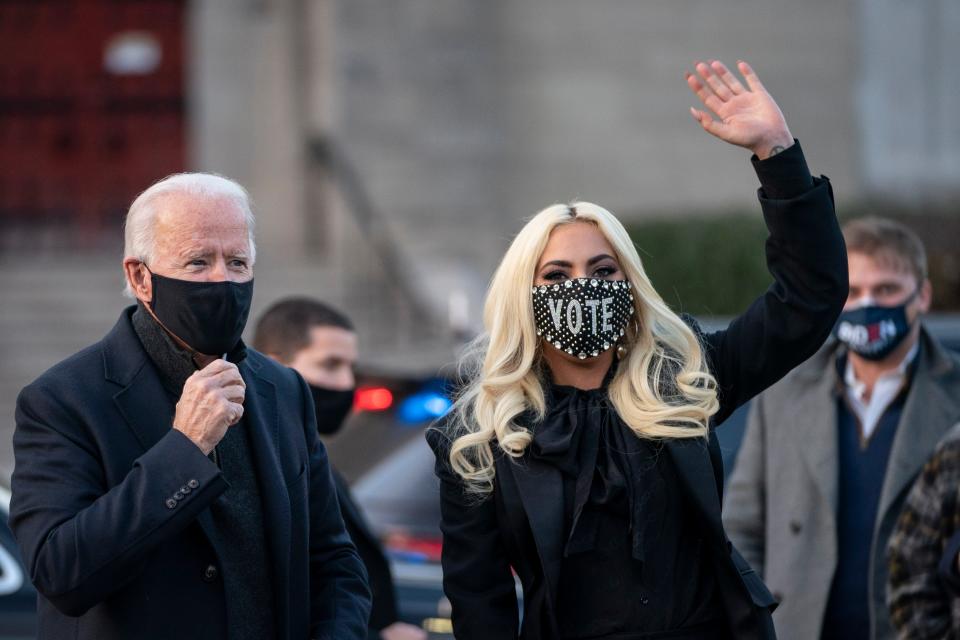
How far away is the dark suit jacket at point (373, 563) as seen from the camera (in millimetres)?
4445

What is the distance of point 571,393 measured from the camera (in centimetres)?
369

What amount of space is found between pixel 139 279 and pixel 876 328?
2515mm

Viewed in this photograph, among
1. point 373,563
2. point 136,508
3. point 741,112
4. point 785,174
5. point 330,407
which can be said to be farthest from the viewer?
point 330,407

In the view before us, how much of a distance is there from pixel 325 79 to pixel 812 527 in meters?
11.2

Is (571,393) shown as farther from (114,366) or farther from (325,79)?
(325,79)

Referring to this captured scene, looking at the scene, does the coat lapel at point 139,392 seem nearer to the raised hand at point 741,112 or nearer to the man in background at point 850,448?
the raised hand at point 741,112

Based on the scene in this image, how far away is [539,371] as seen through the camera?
371 centimetres

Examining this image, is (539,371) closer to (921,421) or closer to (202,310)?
(202,310)

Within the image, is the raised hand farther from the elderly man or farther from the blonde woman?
the elderly man

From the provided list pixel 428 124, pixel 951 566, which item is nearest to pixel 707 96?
pixel 951 566

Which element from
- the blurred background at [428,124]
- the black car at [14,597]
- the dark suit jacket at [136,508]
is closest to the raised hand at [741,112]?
the dark suit jacket at [136,508]

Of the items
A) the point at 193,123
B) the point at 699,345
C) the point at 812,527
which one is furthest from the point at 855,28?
the point at 699,345

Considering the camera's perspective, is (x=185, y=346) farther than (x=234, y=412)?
Yes

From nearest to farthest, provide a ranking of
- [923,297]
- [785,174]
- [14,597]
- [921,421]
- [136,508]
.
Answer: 1. [136,508]
2. [785,174]
3. [921,421]
4. [923,297]
5. [14,597]
